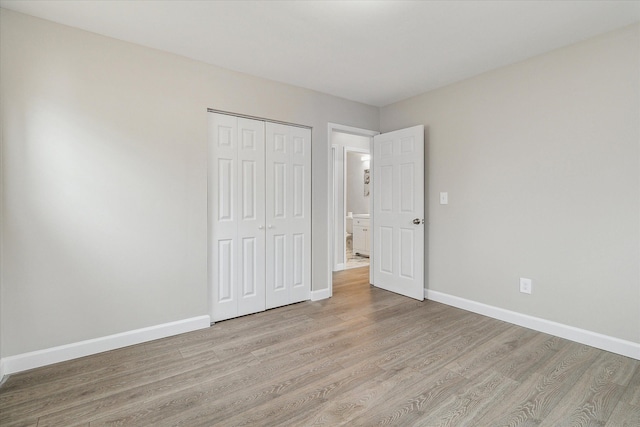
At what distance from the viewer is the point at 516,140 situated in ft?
9.48

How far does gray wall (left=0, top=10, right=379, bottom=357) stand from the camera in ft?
6.98

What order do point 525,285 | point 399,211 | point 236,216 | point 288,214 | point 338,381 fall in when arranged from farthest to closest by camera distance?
point 399,211 → point 288,214 → point 236,216 → point 525,285 → point 338,381

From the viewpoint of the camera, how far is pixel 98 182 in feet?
7.81

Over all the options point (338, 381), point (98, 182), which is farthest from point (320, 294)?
point (98, 182)

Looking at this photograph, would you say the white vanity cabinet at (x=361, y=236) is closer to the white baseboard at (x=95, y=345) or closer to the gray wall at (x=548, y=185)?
the gray wall at (x=548, y=185)

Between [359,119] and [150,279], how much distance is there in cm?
299

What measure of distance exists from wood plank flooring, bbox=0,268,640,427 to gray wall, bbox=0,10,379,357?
0.36 metres

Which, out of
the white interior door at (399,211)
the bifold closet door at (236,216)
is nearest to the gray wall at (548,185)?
the white interior door at (399,211)

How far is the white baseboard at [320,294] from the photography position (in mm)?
3639

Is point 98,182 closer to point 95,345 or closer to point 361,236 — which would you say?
point 95,345

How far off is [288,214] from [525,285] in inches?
95.7

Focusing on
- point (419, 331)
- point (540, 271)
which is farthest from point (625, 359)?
point (419, 331)

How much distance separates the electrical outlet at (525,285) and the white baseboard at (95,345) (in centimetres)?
295

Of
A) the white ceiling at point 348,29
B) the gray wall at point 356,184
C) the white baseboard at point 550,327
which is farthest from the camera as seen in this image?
the gray wall at point 356,184
